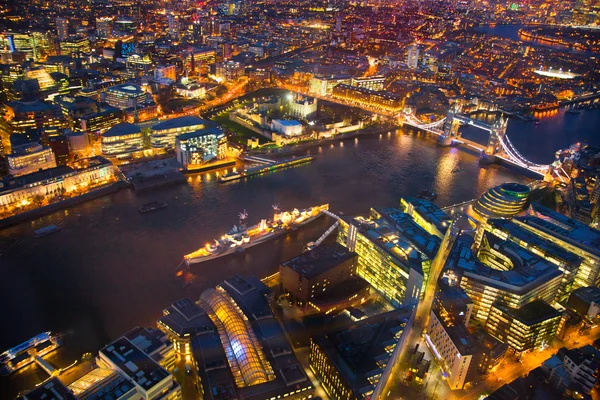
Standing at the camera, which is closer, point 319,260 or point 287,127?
point 319,260

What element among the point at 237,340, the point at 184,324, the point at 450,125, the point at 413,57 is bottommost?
the point at 237,340

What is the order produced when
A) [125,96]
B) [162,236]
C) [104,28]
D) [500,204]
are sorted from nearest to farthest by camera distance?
[162,236], [500,204], [125,96], [104,28]

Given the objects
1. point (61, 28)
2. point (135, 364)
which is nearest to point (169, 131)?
point (135, 364)

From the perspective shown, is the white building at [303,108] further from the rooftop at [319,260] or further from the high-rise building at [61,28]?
the high-rise building at [61,28]

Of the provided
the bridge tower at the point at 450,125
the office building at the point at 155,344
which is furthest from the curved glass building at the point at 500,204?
the office building at the point at 155,344

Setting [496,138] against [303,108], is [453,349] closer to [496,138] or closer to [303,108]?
[496,138]

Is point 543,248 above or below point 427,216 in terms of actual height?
above

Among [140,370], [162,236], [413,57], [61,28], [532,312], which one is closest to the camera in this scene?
[140,370]
